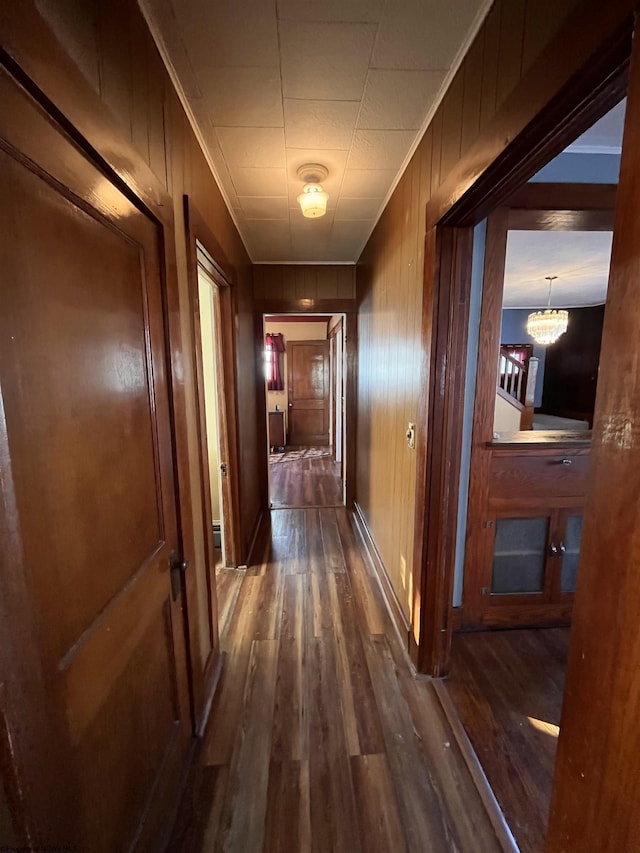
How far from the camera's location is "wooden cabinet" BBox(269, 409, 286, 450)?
6539 mm

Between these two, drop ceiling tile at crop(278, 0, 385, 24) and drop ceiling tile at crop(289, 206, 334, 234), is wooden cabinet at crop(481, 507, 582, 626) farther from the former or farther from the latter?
drop ceiling tile at crop(289, 206, 334, 234)

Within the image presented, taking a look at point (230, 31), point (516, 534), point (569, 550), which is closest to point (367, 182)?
point (230, 31)

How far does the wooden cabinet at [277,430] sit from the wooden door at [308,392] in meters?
0.35

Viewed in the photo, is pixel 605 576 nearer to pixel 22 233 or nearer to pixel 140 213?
pixel 22 233

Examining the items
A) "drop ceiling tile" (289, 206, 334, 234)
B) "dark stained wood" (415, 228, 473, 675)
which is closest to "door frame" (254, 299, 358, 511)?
"drop ceiling tile" (289, 206, 334, 234)

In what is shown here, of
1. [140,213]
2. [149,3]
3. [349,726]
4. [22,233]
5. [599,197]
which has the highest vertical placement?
[149,3]

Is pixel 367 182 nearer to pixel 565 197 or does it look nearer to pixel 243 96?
pixel 243 96

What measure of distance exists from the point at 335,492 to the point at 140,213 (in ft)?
12.2

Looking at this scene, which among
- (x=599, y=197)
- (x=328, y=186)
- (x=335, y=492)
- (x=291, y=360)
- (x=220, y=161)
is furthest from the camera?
(x=291, y=360)

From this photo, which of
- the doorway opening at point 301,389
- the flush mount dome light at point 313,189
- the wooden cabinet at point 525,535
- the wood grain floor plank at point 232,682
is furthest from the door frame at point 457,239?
the doorway opening at point 301,389

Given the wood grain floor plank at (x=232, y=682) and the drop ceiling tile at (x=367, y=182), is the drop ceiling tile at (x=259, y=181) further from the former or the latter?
the wood grain floor plank at (x=232, y=682)

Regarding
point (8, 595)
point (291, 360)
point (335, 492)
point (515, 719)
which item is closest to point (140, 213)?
point (8, 595)

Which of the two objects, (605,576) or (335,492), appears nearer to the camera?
(605,576)

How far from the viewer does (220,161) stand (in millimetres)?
1806
